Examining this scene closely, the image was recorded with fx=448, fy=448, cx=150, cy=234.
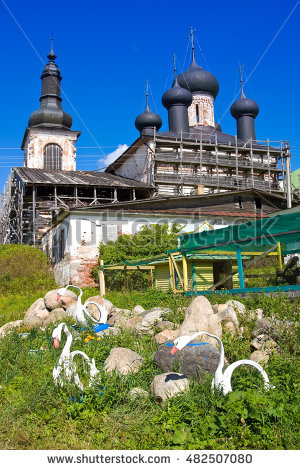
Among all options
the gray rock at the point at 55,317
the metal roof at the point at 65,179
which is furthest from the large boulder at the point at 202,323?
the metal roof at the point at 65,179

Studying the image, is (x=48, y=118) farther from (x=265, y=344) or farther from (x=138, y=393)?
(x=138, y=393)

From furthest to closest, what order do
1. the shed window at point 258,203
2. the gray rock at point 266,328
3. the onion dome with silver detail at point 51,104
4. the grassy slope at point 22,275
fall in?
the onion dome with silver detail at point 51,104 < the shed window at point 258,203 < the grassy slope at point 22,275 < the gray rock at point 266,328

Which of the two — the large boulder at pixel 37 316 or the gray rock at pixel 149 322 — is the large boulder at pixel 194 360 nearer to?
the gray rock at pixel 149 322

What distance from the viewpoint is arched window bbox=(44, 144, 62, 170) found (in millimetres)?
44281

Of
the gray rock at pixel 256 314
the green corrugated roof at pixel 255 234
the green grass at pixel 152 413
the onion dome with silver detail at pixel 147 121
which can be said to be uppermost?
the onion dome with silver detail at pixel 147 121

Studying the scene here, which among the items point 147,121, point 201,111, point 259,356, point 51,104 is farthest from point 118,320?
point 51,104

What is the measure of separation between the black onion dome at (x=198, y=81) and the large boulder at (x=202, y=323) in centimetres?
3847

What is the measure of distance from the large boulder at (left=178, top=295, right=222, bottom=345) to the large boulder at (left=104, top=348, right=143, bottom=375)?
93 cm

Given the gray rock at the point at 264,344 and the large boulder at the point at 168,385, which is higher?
A: the gray rock at the point at 264,344

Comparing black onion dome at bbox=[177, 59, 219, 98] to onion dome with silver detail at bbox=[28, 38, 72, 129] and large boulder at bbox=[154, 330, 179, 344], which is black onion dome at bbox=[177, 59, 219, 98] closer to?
onion dome with silver detail at bbox=[28, 38, 72, 129]

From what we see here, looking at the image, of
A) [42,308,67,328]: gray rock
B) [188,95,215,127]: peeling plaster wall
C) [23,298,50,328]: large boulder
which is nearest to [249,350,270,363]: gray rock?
[42,308,67,328]: gray rock

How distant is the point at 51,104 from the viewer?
46938 millimetres

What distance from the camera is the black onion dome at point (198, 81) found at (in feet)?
139
